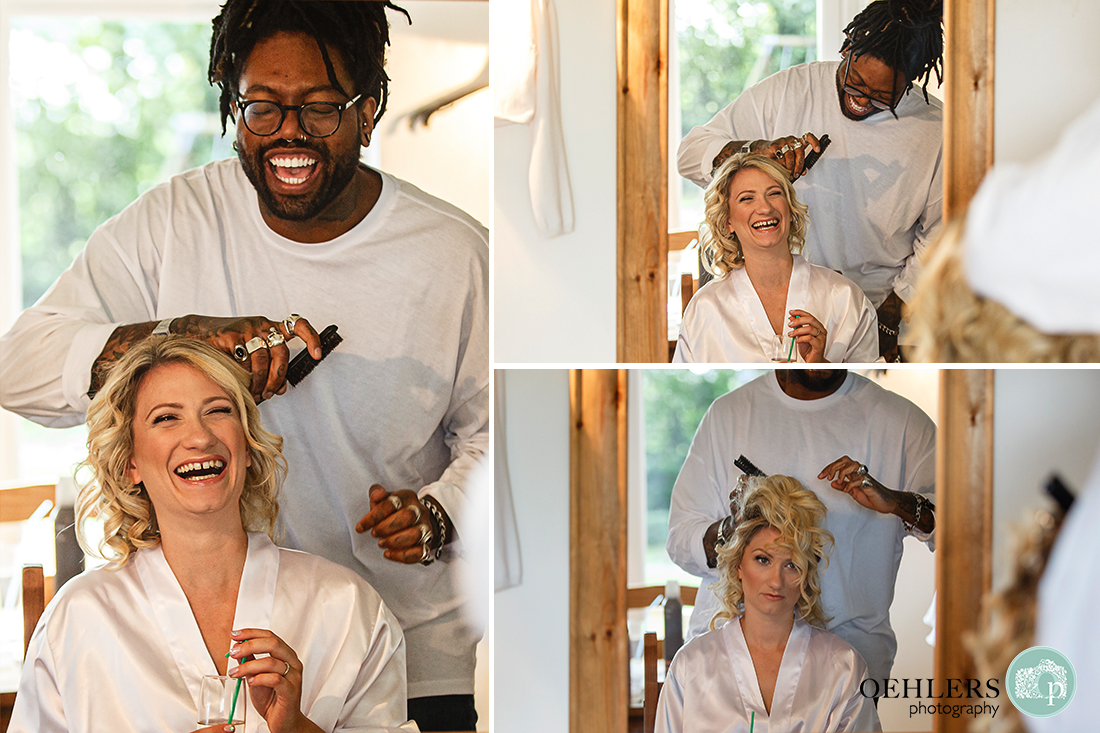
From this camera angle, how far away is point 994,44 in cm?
119

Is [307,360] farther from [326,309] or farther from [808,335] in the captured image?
[808,335]

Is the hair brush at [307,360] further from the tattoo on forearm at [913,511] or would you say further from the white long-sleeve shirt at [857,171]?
the tattoo on forearm at [913,511]

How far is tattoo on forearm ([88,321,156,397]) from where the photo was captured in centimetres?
116

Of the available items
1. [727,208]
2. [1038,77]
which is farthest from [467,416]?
[1038,77]

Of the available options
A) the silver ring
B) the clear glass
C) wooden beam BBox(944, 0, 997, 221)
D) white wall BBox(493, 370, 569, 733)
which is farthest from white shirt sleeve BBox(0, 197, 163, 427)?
wooden beam BBox(944, 0, 997, 221)

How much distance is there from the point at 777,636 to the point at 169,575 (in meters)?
0.85

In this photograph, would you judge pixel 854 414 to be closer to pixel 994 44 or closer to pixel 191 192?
pixel 994 44

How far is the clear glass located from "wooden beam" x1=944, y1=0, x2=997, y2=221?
1.19m

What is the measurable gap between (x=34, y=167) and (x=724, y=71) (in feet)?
Result: 3.18

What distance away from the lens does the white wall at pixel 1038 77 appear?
1186 millimetres

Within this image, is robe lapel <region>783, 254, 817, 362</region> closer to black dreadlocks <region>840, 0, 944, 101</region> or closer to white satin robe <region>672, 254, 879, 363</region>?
white satin robe <region>672, 254, 879, 363</region>

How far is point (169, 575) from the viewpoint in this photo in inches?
45.4

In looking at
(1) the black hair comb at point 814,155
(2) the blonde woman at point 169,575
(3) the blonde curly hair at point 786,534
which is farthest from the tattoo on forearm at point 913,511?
(2) the blonde woman at point 169,575

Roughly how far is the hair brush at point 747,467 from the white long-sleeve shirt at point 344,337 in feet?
1.21
